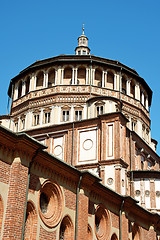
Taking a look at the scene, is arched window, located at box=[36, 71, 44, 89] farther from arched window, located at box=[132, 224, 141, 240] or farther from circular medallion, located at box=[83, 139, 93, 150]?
arched window, located at box=[132, 224, 141, 240]

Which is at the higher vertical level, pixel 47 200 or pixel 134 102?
pixel 134 102

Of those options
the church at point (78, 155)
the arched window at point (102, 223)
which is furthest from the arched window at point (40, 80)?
the arched window at point (102, 223)

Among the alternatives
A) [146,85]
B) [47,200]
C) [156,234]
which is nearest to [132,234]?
[156,234]

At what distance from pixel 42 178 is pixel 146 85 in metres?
31.9

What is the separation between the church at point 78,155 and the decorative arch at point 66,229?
5cm

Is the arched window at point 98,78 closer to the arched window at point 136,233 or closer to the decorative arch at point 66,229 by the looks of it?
the arched window at point 136,233

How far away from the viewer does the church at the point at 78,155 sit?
1409cm

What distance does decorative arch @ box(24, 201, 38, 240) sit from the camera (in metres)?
14.4

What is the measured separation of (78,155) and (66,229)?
15.1m

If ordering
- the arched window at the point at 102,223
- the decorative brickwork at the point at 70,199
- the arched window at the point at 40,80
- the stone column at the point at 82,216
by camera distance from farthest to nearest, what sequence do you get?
the arched window at the point at 40,80
the arched window at the point at 102,223
the stone column at the point at 82,216
the decorative brickwork at the point at 70,199

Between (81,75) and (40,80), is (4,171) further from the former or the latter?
(40,80)

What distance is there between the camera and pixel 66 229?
16828mm

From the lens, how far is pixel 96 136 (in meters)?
31.8

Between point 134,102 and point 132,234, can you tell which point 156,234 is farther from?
point 134,102
